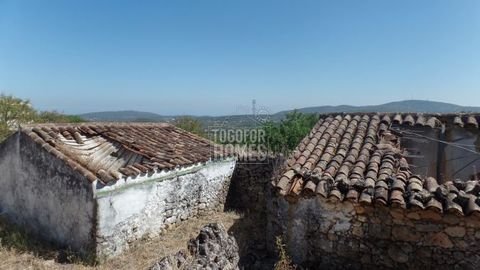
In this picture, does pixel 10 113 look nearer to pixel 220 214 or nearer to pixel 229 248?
pixel 220 214

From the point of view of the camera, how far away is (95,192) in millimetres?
7984

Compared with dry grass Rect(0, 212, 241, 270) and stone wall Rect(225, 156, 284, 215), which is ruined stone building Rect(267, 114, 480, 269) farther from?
stone wall Rect(225, 156, 284, 215)

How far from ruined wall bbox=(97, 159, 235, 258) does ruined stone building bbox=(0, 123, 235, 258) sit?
0.08 feet

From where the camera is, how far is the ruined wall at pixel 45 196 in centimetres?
818

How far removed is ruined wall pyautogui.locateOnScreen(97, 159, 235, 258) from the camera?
8289 millimetres

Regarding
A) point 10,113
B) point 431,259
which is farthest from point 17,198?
point 10,113

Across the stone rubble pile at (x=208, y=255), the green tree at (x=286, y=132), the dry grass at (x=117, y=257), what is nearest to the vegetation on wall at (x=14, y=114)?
the dry grass at (x=117, y=257)

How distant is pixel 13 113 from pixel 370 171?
21574mm

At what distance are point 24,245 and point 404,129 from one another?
1058 centimetres

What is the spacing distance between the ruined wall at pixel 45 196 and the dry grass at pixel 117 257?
54 cm

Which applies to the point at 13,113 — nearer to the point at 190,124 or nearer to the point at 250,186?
the point at 190,124

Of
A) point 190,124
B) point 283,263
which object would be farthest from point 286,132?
point 283,263

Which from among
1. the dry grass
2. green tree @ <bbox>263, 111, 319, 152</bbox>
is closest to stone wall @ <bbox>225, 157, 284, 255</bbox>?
the dry grass

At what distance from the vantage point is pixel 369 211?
6.39m
